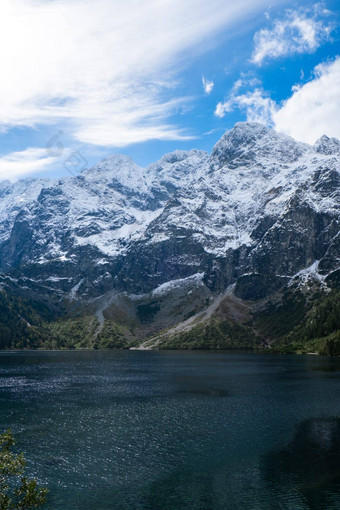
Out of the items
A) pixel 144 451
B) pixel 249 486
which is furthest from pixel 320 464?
pixel 144 451

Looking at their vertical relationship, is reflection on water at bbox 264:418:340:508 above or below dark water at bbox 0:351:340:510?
above

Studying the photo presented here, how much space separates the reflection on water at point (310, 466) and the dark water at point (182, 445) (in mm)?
150

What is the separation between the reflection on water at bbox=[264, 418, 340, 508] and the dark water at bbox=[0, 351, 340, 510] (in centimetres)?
15

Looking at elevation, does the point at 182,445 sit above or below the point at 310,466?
below

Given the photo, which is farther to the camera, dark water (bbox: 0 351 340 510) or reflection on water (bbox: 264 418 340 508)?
reflection on water (bbox: 264 418 340 508)

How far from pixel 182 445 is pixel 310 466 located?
24565 mm

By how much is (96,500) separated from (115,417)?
51285mm

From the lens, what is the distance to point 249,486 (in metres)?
63.3

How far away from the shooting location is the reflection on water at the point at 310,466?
199 feet

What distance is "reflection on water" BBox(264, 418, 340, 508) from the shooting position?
6067 centimetres

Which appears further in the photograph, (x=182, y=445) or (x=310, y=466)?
(x=182, y=445)

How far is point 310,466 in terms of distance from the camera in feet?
232

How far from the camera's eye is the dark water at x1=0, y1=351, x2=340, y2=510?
6044 centimetres

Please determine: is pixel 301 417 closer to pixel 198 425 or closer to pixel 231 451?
pixel 198 425
